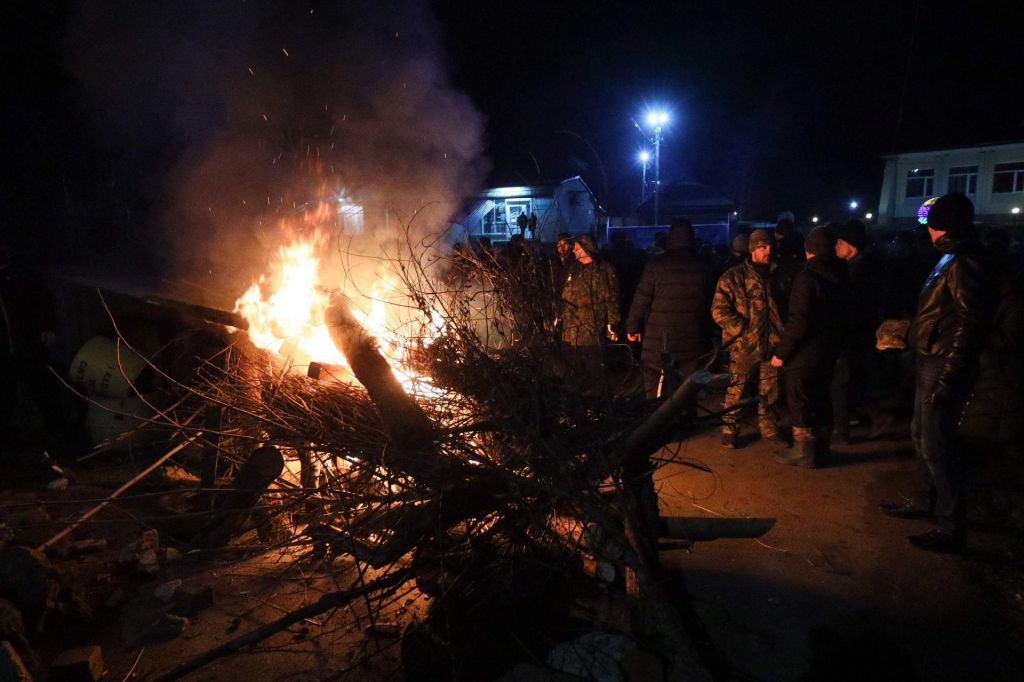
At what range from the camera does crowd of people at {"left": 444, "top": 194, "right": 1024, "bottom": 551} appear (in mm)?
3645

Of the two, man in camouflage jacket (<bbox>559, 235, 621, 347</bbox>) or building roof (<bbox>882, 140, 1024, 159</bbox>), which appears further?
building roof (<bbox>882, 140, 1024, 159</bbox>)

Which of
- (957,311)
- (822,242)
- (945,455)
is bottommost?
(945,455)

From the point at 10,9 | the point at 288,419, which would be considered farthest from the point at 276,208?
the point at 288,419

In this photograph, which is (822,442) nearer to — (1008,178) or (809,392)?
(809,392)

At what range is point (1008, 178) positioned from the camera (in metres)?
26.9

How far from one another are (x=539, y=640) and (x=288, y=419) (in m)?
1.88

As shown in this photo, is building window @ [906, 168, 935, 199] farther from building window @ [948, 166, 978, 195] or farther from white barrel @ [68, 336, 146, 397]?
white barrel @ [68, 336, 146, 397]

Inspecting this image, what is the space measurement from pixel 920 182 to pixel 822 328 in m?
31.3

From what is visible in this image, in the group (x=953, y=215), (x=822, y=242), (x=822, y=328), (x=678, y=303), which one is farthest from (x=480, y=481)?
(x=822, y=242)

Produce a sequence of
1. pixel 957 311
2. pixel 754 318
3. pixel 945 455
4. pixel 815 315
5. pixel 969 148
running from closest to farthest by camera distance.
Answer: pixel 957 311 < pixel 945 455 < pixel 815 315 < pixel 754 318 < pixel 969 148

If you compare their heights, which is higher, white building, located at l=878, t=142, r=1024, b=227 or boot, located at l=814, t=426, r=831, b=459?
white building, located at l=878, t=142, r=1024, b=227

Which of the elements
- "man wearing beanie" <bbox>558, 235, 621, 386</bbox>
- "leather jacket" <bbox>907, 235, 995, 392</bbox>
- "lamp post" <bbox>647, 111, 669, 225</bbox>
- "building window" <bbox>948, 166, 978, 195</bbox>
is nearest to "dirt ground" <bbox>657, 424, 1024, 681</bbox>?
"leather jacket" <bbox>907, 235, 995, 392</bbox>

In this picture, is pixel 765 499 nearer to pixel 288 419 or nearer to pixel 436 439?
pixel 436 439

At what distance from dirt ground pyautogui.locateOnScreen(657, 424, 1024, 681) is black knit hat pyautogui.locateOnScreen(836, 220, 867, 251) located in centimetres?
230
